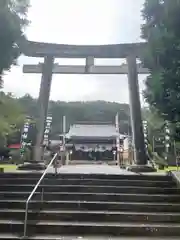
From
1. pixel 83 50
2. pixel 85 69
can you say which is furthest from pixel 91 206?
pixel 85 69

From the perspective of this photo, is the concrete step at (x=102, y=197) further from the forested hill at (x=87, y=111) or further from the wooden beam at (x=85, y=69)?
the forested hill at (x=87, y=111)

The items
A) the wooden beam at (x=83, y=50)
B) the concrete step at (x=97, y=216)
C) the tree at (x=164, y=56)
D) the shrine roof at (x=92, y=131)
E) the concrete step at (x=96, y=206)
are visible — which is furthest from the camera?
the shrine roof at (x=92, y=131)

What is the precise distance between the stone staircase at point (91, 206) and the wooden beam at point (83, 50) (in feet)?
21.5

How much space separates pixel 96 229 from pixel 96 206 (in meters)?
0.81

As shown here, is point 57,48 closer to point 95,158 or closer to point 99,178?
point 99,178

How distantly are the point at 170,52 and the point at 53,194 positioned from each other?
12.1 ft

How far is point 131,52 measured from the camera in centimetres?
1246

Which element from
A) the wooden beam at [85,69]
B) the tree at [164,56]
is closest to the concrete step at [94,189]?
the tree at [164,56]

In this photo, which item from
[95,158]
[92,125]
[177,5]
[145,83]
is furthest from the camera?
[92,125]

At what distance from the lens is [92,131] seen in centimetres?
3194

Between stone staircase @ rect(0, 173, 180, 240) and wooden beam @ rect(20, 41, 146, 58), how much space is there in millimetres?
6547

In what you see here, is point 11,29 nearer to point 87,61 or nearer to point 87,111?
point 87,61

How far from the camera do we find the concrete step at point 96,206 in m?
5.91

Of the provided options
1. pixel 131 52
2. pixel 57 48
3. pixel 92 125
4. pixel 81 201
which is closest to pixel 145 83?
pixel 81 201
